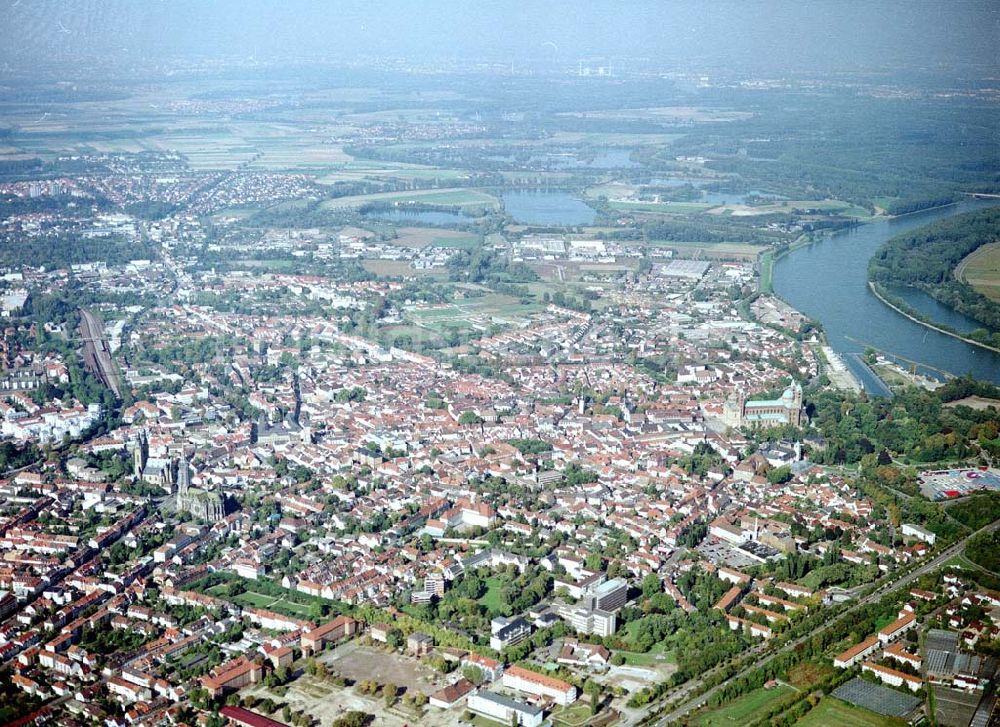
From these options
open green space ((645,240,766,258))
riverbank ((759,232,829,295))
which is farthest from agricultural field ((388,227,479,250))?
riverbank ((759,232,829,295))

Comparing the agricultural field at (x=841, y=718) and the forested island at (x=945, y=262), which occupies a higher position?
the forested island at (x=945, y=262)

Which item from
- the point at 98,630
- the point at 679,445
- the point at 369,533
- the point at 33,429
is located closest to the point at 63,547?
the point at 98,630

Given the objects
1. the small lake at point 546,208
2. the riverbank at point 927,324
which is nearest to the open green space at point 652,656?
the riverbank at point 927,324

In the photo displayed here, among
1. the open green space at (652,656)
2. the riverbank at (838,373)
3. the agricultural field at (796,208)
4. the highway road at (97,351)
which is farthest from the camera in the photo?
the agricultural field at (796,208)

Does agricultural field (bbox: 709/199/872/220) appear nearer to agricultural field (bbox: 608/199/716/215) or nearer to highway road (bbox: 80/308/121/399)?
agricultural field (bbox: 608/199/716/215)

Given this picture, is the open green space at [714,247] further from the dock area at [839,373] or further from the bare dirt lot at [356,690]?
the bare dirt lot at [356,690]

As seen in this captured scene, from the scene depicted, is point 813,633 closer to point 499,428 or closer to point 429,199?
point 499,428

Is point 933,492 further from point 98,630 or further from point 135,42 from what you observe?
point 135,42
